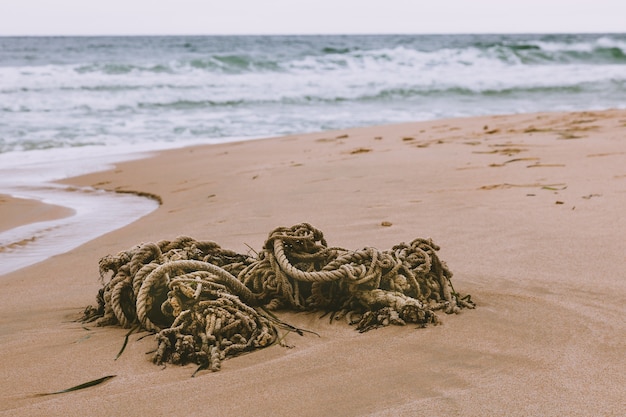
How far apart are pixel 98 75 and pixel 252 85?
4.90 m

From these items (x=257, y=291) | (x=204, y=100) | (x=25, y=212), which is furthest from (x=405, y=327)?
(x=204, y=100)

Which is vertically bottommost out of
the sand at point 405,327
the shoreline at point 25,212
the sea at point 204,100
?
the sand at point 405,327

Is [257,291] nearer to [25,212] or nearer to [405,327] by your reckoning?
[405,327]

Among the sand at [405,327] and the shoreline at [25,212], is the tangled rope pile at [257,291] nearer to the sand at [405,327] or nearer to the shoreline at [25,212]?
the sand at [405,327]

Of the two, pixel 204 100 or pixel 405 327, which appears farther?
pixel 204 100

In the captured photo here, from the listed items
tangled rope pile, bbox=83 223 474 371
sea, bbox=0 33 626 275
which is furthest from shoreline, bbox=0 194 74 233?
tangled rope pile, bbox=83 223 474 371

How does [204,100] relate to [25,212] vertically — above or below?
above

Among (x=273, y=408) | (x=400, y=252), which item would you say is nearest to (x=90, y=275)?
(x=400, y=252)

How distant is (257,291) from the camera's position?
269cm

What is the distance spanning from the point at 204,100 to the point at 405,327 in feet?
43.7

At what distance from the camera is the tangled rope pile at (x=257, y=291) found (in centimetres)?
230

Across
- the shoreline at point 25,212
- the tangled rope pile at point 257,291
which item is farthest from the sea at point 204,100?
the tangled rope pile at point 257,291

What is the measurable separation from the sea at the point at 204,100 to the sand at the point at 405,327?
753 millimetres

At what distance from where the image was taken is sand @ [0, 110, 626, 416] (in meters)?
1.95
